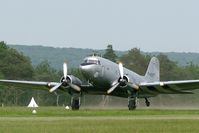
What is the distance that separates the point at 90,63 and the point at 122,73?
272cm

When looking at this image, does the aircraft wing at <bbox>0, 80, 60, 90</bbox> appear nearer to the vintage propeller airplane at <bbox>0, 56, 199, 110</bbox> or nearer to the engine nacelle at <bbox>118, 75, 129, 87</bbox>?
the vintage propeller airplane at <bbox>0, 56, 199, 110</bbox>

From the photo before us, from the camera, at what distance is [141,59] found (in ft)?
358

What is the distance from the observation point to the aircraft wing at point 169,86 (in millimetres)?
57031

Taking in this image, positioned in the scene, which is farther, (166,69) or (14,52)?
(14,52)

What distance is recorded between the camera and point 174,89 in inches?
2322

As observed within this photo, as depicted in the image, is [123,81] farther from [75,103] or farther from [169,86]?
[75,103]

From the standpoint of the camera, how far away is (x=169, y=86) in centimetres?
5794

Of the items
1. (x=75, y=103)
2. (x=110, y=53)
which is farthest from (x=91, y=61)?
(x=110, y=53)

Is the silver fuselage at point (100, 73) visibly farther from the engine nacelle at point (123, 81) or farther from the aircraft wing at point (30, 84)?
the aircraft wing at point (30, 84)

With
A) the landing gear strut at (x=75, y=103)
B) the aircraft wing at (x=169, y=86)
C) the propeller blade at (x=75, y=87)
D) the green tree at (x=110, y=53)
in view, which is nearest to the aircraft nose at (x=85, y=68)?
the propeller blade at (x=75, y=87)
